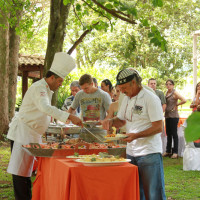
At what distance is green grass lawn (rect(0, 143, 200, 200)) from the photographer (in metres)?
5.14

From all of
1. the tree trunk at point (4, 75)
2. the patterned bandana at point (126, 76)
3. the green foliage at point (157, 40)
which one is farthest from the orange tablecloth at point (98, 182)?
the tree trunk at point (4, 75)

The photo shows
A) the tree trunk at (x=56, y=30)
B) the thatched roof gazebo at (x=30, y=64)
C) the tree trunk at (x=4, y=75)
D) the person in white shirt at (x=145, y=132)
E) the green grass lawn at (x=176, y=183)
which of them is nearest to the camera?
the person in white shirt at (x=145, y=132)

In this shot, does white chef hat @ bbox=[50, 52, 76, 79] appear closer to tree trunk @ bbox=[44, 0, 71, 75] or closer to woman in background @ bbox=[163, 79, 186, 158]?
tree trunk @ bbox=[44, 0, 71, 75]

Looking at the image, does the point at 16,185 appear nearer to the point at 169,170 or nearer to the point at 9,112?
the point at 169,170

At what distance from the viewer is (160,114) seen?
114 inches

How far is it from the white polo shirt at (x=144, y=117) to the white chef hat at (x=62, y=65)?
0.96 metres

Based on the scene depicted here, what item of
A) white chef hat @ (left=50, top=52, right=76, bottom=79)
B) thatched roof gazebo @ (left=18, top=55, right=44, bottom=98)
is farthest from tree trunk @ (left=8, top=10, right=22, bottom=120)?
white chef hat @ (left=50, top=52, right=76, bottom=79)

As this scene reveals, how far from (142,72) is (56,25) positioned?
43.5ft

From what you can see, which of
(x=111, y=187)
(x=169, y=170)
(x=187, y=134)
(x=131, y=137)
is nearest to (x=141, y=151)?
(x=131, y=137)

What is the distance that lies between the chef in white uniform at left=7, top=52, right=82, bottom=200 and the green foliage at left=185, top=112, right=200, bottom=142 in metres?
3.31

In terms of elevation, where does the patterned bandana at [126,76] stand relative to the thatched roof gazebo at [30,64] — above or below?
below

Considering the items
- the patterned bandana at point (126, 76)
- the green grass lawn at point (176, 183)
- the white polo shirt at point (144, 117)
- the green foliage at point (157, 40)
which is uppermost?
the green foliage at point (157, 40)

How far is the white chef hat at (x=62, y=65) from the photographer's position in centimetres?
376

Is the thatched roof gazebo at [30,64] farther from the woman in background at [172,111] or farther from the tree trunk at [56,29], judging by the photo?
the woman in background at [172,111]
